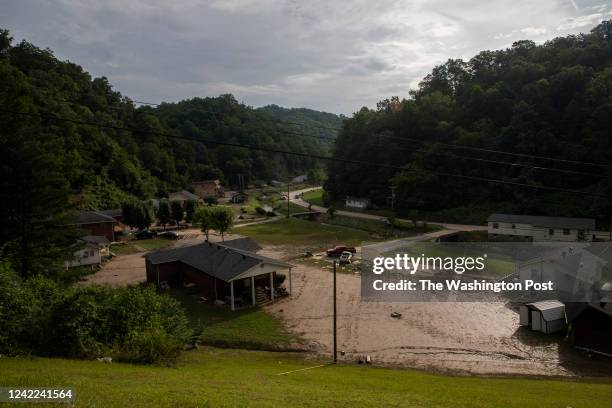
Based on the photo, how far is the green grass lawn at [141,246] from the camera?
36.7 m

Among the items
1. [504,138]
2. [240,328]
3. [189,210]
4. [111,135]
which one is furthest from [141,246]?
[504,138]

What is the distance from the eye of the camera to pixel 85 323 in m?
13.1

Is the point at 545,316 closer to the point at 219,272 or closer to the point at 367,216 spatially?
the point at 219,272

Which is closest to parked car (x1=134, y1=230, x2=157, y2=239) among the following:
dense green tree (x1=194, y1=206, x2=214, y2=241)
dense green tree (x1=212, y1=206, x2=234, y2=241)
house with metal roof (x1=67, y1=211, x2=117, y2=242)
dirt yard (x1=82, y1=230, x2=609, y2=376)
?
house with metal roof (x1=67, y1=211, x2=117, y2=242)

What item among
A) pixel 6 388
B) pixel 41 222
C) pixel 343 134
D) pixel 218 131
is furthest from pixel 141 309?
pixel 218 131

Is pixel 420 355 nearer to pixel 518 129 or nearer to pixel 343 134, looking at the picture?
pixel 518 129

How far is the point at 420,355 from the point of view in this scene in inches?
643

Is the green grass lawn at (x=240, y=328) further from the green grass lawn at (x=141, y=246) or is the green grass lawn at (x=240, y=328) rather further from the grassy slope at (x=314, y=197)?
the grassy slope at (x=314, y=197)


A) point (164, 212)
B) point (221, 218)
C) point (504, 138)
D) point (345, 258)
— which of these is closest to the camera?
point (345, 258)

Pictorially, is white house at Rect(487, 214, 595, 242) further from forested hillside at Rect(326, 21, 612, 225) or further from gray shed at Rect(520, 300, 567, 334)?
gray shed at Rect(520, 300, 567, 334)

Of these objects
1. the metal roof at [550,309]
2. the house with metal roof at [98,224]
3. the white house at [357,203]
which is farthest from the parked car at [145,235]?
the metal roof at [550,309]

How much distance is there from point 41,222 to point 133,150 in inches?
2005

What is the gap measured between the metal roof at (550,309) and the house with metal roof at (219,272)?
39.6ft

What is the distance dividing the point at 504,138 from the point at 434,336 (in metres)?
41.6
